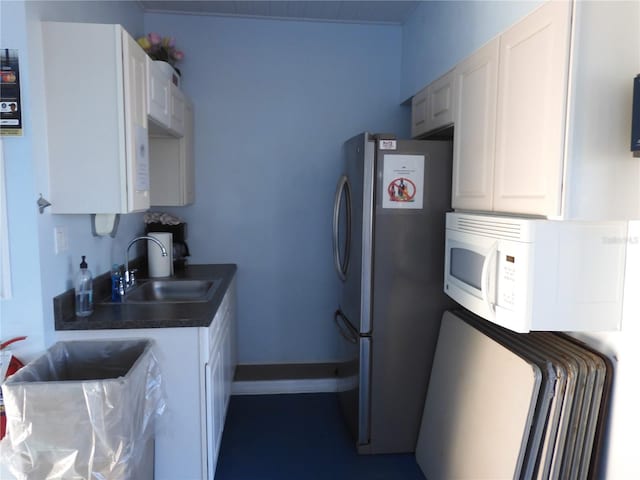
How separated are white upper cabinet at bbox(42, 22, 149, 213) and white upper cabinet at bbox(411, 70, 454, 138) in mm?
1533

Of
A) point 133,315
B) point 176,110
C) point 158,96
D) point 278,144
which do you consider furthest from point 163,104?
point 133,315

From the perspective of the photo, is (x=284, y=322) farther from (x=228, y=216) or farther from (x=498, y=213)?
(x=498, y=213)

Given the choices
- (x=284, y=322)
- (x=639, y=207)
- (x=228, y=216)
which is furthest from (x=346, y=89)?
(x=639, y=207)

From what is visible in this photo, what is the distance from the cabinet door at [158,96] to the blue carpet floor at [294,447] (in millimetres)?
1908

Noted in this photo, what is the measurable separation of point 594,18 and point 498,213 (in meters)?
Answer: 0.72

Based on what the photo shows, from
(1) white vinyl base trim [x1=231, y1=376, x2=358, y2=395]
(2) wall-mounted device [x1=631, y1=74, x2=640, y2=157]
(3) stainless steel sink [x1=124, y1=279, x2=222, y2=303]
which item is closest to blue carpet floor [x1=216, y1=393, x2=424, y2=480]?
(1) white vinyl base trim [x1=231, y1=376, x2=358, y2=395]

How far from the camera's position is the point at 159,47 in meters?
2.77

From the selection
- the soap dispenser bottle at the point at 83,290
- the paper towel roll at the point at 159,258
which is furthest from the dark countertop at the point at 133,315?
the paper towel roll at the point at 159,258

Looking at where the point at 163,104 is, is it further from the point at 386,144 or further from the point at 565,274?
the point at 565,274

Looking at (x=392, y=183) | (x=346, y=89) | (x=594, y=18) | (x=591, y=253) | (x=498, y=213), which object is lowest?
(x=591, y=253)

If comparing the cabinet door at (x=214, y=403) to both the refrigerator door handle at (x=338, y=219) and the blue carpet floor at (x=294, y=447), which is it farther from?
the refrigerator door handle at (x=338, y=219)

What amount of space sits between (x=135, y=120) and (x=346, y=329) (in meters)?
1.65

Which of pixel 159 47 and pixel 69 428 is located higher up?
pixel 159 47

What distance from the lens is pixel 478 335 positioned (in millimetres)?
1986
